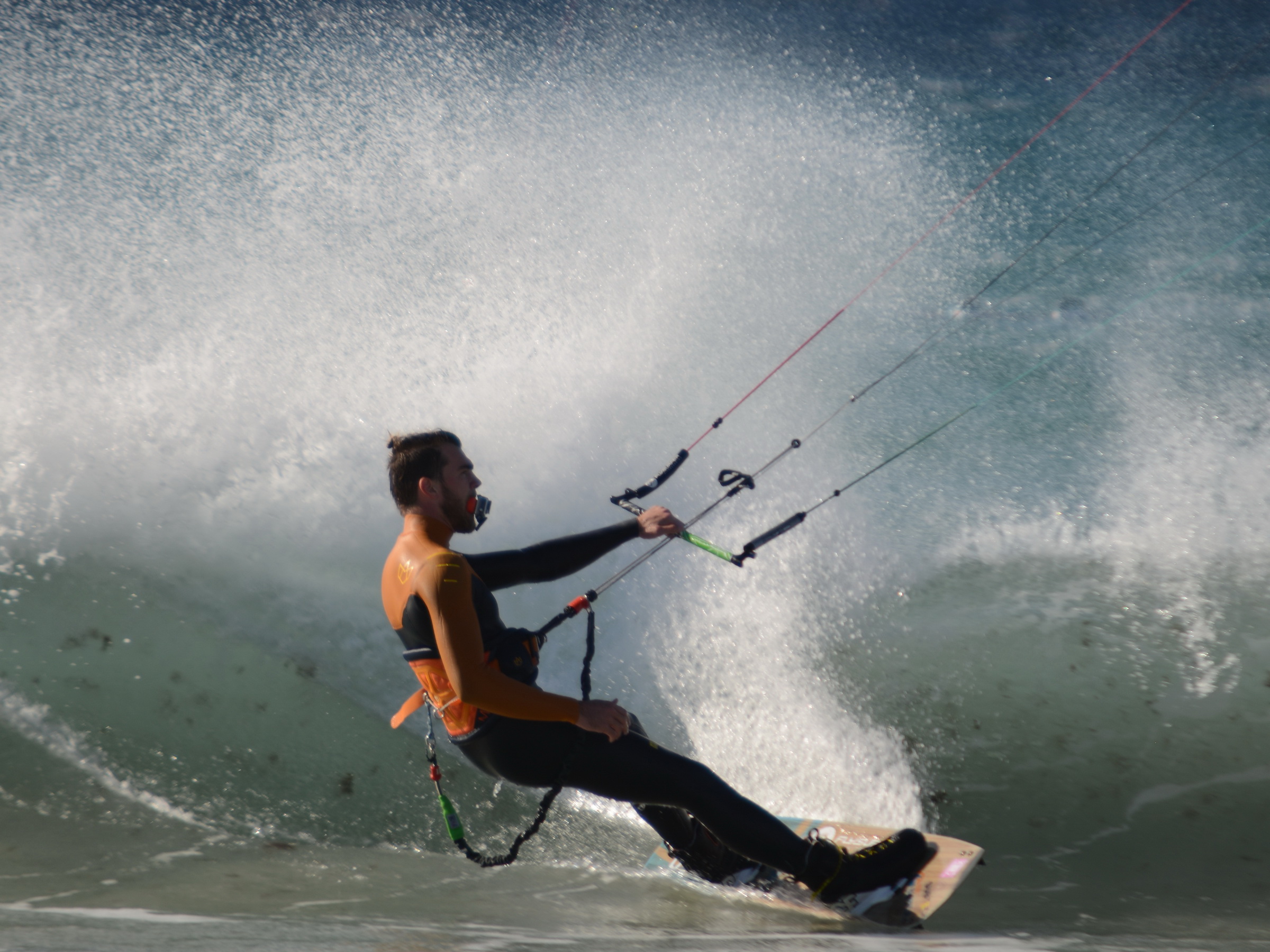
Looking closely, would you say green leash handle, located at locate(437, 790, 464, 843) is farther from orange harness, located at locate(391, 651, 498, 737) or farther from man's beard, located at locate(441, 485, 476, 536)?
man's beard, located at locate(441, 485, 476, 536)

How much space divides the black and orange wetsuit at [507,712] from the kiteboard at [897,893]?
0.55 feet

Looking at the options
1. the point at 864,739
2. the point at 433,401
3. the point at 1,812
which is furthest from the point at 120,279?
the point at 864,739

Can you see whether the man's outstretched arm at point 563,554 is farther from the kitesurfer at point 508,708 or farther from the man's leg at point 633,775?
the man's leg at point 633,775

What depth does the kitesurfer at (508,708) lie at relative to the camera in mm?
1590

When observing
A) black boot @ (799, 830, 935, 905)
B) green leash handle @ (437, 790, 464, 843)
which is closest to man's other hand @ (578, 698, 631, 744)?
green leash handle @ (437, 790, 464, 843)

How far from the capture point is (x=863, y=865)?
1991 mm

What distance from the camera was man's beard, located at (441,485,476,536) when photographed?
1803mm

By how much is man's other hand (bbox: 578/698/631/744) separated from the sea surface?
1.25 feet

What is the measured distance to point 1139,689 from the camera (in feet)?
8.79

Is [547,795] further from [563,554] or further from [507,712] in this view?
[563,554]

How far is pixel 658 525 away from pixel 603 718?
587 millimetres

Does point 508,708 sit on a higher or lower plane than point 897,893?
higher

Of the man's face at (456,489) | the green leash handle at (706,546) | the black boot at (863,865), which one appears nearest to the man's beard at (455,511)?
the man's face at (456,489)

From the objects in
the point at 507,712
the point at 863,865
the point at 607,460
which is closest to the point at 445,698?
the point at 507,712
